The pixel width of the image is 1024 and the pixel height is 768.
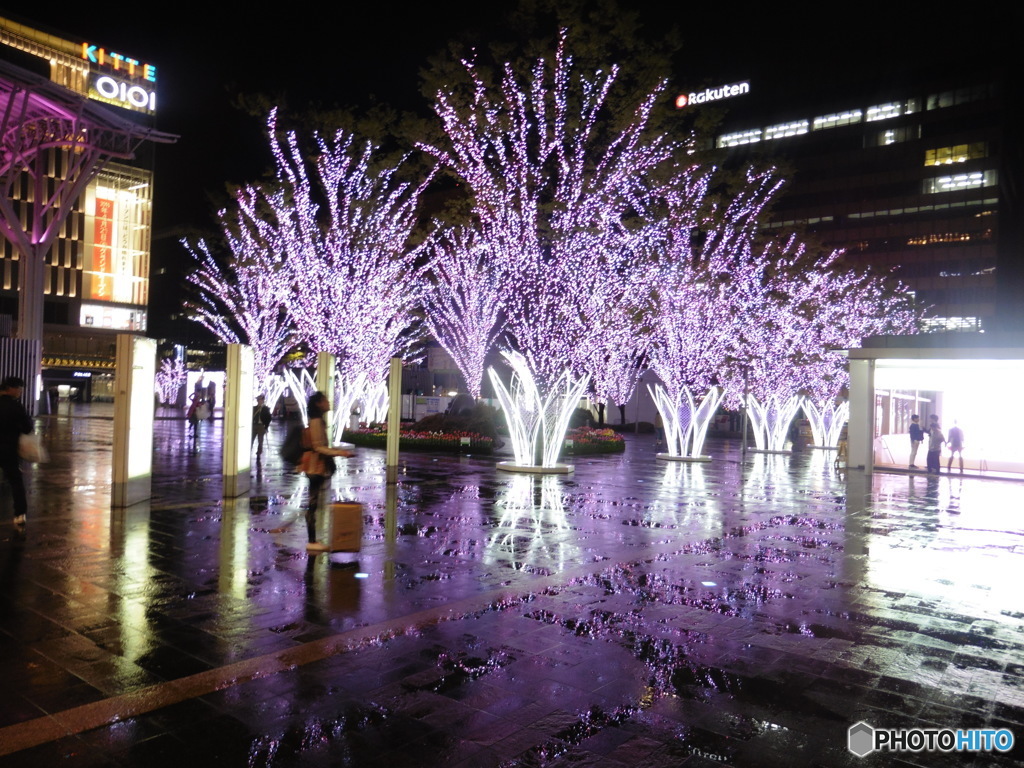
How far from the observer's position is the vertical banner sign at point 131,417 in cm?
1054

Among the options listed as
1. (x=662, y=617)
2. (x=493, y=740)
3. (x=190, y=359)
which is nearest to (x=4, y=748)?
(x=493, y=740)

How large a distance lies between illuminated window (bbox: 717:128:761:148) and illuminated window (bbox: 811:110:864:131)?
6.42 meters

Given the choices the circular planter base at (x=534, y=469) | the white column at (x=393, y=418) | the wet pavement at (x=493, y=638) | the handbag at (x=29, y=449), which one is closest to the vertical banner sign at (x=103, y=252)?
the circular planter base at (x=534, y=469)

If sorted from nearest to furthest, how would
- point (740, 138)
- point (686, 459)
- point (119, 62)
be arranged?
1. point (686, 459)
2. point (119, 62)
3. point (740, 138)

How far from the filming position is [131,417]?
35.2ft

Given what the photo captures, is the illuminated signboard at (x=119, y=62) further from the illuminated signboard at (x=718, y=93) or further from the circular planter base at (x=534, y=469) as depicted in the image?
the circular planter base at (x=534, y=469)

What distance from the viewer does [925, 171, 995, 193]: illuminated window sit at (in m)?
75.2

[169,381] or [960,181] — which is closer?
[169,381]

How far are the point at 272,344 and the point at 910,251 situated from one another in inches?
2777

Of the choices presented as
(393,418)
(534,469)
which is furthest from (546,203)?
(393,418)

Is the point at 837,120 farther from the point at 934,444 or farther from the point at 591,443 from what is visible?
the point at 934,444

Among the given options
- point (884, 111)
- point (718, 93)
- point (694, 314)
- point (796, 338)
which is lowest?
point (796, 338)

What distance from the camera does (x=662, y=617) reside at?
6.38 metres

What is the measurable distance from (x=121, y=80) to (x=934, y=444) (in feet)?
237
